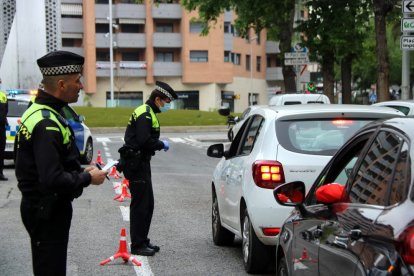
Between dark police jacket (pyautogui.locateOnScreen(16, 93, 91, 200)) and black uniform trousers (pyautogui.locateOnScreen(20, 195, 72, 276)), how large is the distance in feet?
0.26

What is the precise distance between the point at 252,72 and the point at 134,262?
74.7 meters

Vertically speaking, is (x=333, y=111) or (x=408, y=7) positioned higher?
(x=408, y=7)

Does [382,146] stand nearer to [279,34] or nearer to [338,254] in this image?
[338,254]

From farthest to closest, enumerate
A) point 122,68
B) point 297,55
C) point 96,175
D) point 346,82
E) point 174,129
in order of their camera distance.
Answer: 1. point 122,68
2. point 174,129
3. point 346,82
4. point 297,55
5. point 96,175

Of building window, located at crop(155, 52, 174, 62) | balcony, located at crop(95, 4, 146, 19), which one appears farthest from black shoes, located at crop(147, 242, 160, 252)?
building window, located at crop(155, 52, 174, 62)

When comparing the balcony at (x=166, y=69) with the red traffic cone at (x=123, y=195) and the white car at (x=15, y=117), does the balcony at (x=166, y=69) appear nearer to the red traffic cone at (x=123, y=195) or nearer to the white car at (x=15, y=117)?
the white car at (x=15, y=117)

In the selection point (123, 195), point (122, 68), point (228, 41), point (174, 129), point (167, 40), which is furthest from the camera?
point (228, 41)

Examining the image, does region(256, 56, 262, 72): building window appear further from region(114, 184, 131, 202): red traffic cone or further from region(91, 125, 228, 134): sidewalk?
region(114, 184, 131, 202): red traffic cone

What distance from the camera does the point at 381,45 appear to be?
65.1 feet

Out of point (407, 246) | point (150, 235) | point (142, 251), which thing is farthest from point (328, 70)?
point (407, 246)

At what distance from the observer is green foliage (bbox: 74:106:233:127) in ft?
139

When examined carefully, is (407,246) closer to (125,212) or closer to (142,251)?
(142,251)

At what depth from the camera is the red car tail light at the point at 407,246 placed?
2982 millimetres

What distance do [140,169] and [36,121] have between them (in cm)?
397
